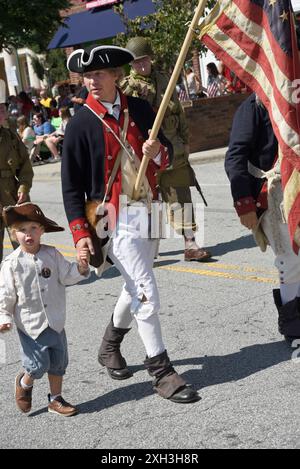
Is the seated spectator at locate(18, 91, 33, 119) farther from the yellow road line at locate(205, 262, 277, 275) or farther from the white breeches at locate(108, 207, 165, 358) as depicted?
the white breeches at locate(108, 207, 165, 358)

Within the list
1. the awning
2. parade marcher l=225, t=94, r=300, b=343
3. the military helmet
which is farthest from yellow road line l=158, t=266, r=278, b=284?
the awning

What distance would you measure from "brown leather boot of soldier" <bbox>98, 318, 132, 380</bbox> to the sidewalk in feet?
34.4

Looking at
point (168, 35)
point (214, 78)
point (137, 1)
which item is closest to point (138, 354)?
point (168, 35)

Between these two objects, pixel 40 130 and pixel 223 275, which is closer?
pixel 223 275

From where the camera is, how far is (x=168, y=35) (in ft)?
54.1

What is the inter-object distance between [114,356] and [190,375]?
1.63 ft

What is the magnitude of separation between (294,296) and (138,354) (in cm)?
111

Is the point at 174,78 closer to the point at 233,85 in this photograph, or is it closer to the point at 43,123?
the point at 233,85

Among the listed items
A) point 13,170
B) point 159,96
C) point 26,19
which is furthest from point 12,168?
point 26,19

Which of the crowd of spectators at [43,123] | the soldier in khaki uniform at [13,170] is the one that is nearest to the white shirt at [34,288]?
the soldier in khaki uniform at [13,170]

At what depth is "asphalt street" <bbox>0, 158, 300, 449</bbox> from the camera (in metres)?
4.04

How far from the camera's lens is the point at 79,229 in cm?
458
